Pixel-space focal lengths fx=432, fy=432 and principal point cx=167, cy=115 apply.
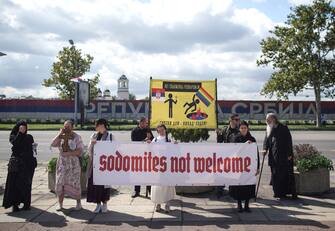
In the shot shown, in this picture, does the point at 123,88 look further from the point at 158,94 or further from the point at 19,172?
the point at 19,172

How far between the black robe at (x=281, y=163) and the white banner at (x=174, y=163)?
0.95 meters

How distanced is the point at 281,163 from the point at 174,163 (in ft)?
7.87

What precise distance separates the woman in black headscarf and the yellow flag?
301 centimetres

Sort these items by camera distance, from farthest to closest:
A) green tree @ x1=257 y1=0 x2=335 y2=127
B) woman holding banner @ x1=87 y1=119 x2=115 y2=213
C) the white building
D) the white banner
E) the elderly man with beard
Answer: the white building → green tree @ x1=257 y1=0 x2=335 y2=127 → the elderly man with beard → the white banner → woman holding banner @ x1=87 y1=119 x2=115 y2=213

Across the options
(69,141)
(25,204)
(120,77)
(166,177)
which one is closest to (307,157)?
(166,177)

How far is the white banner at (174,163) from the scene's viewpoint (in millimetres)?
8336

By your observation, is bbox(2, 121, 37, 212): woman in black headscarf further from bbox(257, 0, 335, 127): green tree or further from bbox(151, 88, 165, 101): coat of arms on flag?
bbox(257, 0, 335, 127): green tree

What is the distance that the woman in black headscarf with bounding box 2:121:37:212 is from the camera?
8.09 m

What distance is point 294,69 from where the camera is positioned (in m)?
40.5

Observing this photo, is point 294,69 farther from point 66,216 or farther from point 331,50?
point 66,216

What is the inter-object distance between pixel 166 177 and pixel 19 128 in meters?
2.95

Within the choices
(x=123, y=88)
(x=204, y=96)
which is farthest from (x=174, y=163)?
(x=123, y=88)

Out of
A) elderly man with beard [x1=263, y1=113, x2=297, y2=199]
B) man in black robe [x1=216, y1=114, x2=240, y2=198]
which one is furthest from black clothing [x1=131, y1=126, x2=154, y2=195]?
elderly man with beard [x1=263, y1=113, x2=297, y2=199]

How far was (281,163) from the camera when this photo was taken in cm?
917
